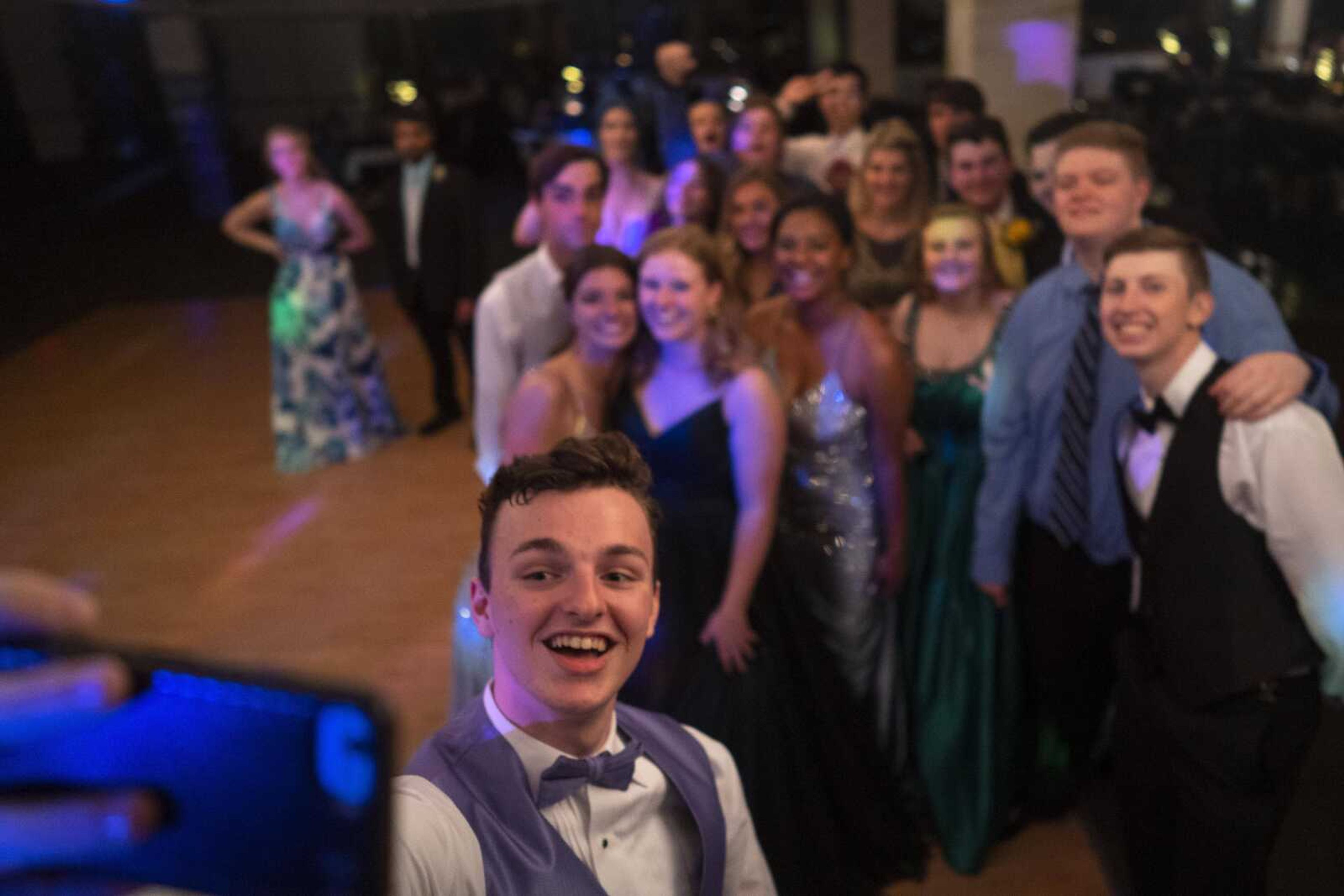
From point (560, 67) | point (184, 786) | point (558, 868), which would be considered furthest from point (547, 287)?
point (560, 67)

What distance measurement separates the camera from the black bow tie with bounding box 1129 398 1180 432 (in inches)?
69.7

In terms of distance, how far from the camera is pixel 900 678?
8.26ft

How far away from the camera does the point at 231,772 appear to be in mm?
525

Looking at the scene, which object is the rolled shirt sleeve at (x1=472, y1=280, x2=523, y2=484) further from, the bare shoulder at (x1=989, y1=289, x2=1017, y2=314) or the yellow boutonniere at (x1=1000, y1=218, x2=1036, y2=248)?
the yellow boutonniere at (x1=1000, y1=218, x2=1036, y2=248)

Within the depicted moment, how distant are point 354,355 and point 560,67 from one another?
560 cm

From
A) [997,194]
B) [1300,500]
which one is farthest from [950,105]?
[1300,500]

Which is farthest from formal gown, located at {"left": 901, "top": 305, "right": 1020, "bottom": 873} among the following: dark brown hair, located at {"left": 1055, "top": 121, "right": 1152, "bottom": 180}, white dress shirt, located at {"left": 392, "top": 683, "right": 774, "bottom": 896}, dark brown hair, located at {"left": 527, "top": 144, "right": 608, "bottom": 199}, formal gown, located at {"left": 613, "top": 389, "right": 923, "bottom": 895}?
white dress shirt, located at {"left": 392, "top": 683, "right": 774, "bottom": 896}

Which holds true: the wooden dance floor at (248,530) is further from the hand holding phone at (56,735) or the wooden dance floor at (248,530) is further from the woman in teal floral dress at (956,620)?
the hand holding phone at (56,735)

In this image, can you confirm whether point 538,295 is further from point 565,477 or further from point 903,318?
point 565,477

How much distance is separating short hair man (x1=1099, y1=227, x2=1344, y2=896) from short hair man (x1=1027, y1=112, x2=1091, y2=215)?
1151 millimetres

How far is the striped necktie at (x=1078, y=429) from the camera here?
2145 millimetres

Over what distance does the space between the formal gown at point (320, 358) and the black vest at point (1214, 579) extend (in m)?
3.97

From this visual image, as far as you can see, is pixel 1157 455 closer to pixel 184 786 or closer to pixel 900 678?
pixel 900 678

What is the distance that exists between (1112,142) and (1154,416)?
664 mm
